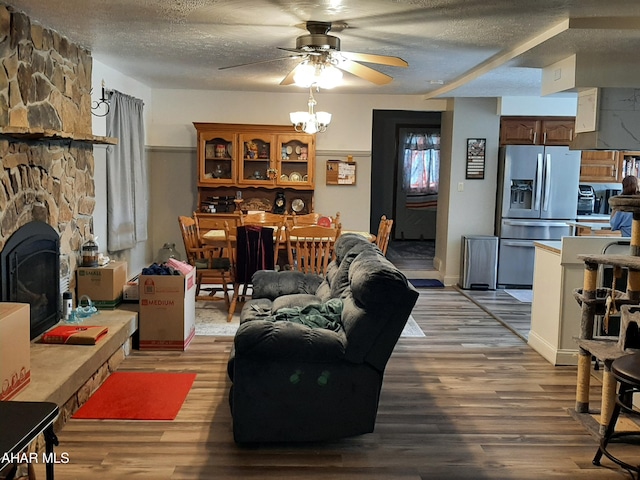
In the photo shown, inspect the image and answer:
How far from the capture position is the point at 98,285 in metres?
4.90

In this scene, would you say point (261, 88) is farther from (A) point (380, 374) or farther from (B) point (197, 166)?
(A) point (380, 374)

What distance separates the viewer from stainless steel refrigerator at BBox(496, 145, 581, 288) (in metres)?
7.44

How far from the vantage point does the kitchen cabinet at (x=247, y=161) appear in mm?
7633

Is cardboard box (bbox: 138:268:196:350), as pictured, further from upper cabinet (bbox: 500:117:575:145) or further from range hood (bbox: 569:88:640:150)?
upper cabinet (bbox: 500:117:575:145)

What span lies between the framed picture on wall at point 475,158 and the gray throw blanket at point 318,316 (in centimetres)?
457

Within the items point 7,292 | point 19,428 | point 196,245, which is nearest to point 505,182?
point 196,245

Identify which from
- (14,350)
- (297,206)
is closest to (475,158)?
(297,206)

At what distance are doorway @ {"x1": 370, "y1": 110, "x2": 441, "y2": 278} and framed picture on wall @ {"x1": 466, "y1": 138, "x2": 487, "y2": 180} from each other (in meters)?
2.61

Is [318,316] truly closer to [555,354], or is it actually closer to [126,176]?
[555,354]

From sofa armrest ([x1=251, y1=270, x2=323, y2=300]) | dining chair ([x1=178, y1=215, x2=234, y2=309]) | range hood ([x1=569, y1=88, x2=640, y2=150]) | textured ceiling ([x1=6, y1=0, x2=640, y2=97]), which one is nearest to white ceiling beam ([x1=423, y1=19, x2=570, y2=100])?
textured ceiling ([x1=6, y1=0, x2=640, y2=97])

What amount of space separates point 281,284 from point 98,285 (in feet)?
4.82

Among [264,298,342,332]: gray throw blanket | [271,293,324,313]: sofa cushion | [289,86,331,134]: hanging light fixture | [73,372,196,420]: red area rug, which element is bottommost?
[73,372,196,420]: red area rug

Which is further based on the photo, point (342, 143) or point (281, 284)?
point (342, 143)

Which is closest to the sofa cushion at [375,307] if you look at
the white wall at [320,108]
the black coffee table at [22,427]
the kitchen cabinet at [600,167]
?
the black coffee table at [22,427]
